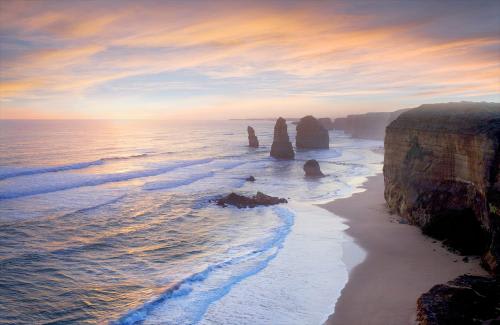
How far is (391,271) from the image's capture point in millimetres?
16031

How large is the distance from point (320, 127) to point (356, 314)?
7684 centimetres

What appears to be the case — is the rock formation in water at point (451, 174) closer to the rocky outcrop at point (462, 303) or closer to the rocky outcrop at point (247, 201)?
the rocky outcrop at point (462, 303)

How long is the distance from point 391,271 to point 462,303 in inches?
197

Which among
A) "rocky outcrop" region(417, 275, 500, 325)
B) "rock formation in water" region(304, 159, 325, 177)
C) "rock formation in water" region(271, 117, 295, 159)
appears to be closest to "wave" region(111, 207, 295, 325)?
"rocky outcrop" region(417, 275, 500, 325)

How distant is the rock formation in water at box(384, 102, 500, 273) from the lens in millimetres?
15258

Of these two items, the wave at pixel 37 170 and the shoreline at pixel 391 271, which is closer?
the shoreline at pixel 391 271

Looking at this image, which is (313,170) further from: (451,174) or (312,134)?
(312,134)

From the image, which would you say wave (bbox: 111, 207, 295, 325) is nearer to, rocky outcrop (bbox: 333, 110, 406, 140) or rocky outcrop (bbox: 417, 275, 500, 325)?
rocky outcrop (bbox: 417, 275, 500, 325)

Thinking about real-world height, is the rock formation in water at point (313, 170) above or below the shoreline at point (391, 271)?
above

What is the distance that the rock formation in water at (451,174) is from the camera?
15258 mm

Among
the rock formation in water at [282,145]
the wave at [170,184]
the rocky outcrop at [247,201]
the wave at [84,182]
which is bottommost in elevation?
the rocky outcrop at [247,201]

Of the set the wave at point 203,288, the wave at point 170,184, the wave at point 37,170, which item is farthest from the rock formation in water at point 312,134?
the wave at point 203,288

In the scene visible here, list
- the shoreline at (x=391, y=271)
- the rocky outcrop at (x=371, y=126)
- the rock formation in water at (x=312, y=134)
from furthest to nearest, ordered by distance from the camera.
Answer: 1. the rocky outcrop at (x=371, y=126)
2. the rock formation in water at (x=312, y=134)
3. the shoreline at (x=391, y=271)

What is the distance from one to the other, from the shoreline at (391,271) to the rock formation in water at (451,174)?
3.27 feet
